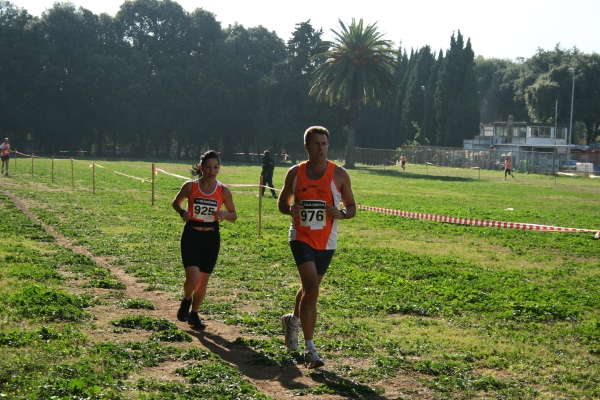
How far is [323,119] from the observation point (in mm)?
75562

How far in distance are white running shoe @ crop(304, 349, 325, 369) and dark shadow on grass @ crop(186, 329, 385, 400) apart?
0.05 metres

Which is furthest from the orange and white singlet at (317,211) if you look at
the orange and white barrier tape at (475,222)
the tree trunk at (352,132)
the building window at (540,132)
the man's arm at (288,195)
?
the building window at (540,132)

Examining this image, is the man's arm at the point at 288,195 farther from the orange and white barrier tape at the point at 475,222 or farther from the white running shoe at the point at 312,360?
the orange and white barrier tape at the point at 475,222

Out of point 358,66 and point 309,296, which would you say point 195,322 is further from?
point 358,66

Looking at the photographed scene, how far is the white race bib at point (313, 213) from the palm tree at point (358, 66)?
55168 mm

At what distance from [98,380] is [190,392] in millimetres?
721

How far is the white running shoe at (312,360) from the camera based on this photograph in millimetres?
6332

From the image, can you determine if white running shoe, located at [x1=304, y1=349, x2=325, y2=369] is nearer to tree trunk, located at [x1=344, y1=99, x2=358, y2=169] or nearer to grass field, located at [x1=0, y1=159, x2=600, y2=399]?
grass field, located at [x1=0, y1=159, x2=600, y2=399]

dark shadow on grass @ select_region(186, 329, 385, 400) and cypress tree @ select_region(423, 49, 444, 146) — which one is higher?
cypress tree @ select_region(423, 49, 444, 146)

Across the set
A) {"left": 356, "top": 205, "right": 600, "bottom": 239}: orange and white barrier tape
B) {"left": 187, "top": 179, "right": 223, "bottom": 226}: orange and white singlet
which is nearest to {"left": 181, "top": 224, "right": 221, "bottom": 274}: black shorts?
{"left": 187, "top": 179, "right": 223, "bottom": 226}: orange and white singlet

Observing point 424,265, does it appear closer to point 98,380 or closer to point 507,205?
point 98,380

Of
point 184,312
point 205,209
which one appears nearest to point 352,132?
point 205,209

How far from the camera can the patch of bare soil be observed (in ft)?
19.4

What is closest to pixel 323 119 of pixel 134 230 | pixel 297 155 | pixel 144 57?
pixel 297 155
